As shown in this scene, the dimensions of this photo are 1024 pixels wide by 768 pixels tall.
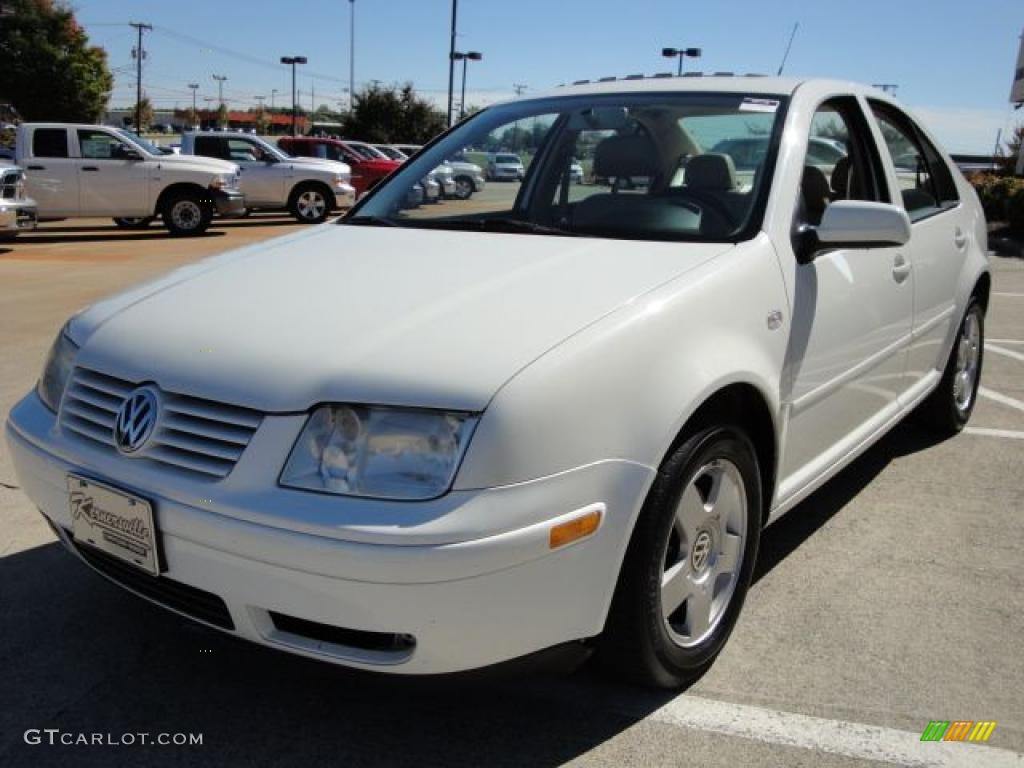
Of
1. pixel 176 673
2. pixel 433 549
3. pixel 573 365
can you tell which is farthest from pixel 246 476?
pixel 176 673

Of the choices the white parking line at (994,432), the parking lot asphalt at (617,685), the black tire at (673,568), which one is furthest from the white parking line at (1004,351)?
the black tire at (673,568)

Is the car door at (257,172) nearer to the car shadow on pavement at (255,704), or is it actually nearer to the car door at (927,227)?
the car door at (927,227)

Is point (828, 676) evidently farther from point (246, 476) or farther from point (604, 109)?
point (604, 109)

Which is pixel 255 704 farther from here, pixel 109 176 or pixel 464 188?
pixel 109 176

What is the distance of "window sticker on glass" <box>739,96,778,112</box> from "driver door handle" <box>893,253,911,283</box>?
80 cm

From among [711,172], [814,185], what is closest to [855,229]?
[711,172]

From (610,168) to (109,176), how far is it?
13426 millimetres

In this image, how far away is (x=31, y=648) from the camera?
2.76 m

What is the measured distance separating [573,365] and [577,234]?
3.34 ft

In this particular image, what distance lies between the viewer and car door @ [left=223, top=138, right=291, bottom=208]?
715 inches

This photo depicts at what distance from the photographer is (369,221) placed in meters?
3.54

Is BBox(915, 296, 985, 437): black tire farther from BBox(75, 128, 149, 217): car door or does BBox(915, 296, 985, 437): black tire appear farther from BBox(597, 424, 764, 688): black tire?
BBox(75, 128, 149, 217): car door

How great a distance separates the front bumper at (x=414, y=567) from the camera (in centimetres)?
194

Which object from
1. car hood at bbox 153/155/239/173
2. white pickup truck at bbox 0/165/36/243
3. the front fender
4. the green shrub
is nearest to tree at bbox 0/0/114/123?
car hood at bbox 153/155/239/173
